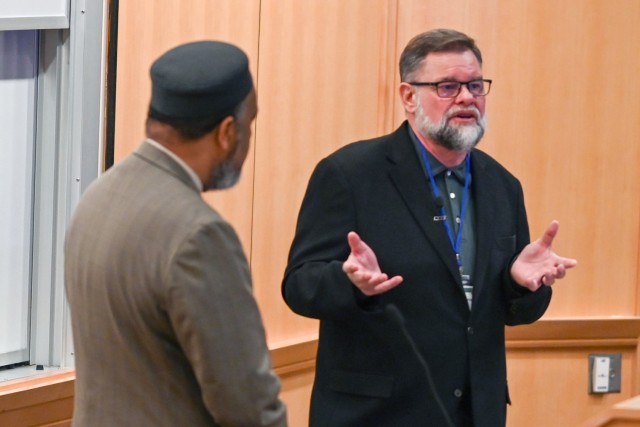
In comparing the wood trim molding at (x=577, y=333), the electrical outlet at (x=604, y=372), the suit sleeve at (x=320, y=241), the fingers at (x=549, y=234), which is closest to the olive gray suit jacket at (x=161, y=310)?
the suit sleeve at (x=320, y=241)

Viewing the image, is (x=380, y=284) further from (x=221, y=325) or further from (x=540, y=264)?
(x=221, y=325)

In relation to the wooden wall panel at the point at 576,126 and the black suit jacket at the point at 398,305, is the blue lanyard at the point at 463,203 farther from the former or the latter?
the wooden wall panel at the point at 576,126

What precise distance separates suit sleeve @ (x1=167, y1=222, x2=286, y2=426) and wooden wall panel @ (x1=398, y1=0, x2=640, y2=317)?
3.37m

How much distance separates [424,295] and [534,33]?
8.21 ft

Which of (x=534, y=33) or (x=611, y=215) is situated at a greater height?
(x=534, y=33)

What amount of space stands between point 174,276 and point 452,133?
144cm

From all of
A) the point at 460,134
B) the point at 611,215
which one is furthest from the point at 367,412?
the point at 611,215

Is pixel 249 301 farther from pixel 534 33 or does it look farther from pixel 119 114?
pixel 534 33

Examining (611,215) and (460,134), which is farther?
(611,215)

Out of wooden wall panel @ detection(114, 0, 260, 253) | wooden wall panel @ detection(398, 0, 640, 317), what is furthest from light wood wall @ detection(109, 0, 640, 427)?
wooden wall panel @ detection(114, 0, 260, 253)

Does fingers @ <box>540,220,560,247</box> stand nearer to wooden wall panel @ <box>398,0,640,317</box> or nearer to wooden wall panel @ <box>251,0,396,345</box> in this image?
wooden wall panel @ <box>251,0,396,345</box>

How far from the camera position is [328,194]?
10.1ft

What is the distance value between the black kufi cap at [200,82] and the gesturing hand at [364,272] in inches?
29.3

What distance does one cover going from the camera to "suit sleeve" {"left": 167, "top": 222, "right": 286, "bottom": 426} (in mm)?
1852
